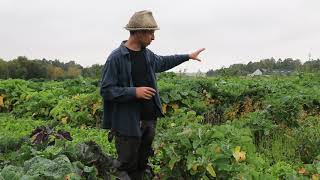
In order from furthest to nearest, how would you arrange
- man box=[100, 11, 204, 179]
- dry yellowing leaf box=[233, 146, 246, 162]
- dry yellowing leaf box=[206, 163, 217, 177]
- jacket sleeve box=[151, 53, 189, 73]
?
jacket sleeve box=[151, 53, 189, 73] → man box=[100, 11, 204, 179] → dry yellowing leaf box=[233, 146, 246, 162] → dry yellowing leaf box=[206, 163, 217, 177]

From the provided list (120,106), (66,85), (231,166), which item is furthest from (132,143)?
(66,85)

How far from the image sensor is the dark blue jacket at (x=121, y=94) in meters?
4.65

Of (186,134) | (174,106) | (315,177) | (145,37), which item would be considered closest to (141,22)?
(145,37)

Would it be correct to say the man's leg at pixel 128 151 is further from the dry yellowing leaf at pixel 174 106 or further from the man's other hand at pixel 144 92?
the dry yellowing leaf at pixel 174 106

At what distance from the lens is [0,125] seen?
10.1 meters

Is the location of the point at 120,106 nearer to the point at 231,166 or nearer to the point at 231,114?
the point at 231,166

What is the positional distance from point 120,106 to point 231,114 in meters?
5.11

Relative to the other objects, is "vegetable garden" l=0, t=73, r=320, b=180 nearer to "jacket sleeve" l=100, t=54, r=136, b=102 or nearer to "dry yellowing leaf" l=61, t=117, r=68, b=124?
"dry yellowing leaf" l=61, t=117, r=68, b=124

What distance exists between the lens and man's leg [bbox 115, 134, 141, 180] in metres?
4.89

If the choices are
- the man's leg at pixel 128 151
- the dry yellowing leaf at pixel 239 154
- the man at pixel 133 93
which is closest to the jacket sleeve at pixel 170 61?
the man at pixel 133 93

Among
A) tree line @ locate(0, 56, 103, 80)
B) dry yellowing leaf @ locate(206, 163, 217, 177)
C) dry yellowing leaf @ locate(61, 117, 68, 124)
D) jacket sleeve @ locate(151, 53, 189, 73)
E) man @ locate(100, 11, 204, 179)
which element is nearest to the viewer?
dry yellowing leaf @ locate(206, 163, 217, 177)

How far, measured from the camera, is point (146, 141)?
17.0 feet

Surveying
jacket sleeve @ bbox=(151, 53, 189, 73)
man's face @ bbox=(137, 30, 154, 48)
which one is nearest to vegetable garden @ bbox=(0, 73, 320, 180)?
jacket sleeve @ bbox=(151, 53, 189, 73)

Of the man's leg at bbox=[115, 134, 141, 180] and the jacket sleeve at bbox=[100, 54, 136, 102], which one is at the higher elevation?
the jacket sleeve at bbox=[100, 54, 136, 102]
